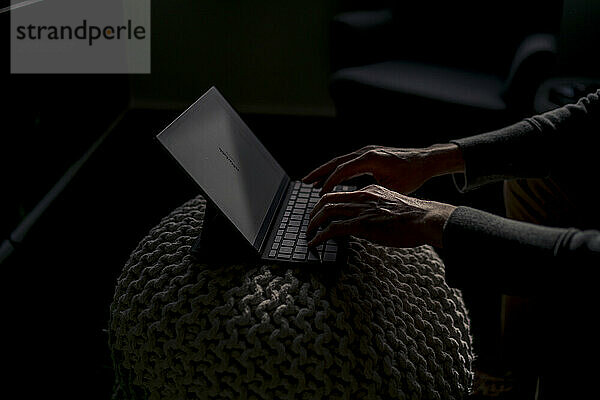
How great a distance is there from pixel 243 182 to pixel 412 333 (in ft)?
1.13

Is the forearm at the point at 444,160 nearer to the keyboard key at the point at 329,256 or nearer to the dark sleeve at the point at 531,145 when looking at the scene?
the dark sleeve at the point at 531,145

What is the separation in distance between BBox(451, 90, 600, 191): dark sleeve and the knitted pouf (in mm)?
254

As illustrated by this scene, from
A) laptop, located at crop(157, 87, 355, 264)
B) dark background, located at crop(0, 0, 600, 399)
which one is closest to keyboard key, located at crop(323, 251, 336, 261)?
laptop, located at crop(157, 87, 355, 264)

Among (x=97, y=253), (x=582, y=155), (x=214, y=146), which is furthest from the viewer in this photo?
(x=97, y=253)

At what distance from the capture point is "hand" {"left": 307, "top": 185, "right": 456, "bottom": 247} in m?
0.85

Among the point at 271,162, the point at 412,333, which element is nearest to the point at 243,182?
the point at 271,162

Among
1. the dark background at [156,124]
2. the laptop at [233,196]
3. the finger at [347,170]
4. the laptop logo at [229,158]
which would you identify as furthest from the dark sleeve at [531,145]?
the dark background at [156,124]

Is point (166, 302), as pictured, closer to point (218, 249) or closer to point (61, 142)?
point (218, 249)

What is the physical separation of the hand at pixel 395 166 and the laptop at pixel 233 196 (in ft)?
0.24

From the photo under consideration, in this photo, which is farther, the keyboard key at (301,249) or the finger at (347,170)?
the finger at (347,170)

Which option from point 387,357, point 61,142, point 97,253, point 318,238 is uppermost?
point 318,238

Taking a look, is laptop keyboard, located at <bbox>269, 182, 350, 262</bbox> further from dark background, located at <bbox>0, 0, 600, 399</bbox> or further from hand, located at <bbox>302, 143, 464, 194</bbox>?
dark background, located at <bbox>0, 0, 600, 399</bbox>

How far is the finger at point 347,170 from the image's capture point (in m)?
1.05

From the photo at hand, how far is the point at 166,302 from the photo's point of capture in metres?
0.88
